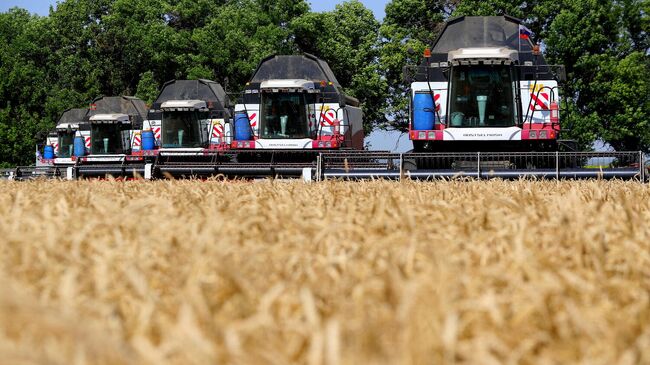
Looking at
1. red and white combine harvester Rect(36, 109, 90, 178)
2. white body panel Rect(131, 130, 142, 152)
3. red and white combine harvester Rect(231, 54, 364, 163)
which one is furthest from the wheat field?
red and white combine harvester Rect(36, 109, 90, 178)

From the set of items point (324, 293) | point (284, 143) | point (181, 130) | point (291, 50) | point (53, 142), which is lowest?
point (324, 293)

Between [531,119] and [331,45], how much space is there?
35.6 metres

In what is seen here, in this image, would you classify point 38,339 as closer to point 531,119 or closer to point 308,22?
point 531,119

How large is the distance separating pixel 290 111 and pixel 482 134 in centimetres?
717

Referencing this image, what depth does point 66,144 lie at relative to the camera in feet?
122

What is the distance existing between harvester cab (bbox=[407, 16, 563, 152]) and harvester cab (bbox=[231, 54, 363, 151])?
A: 536 centimetres

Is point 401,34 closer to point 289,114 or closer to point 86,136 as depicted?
point 86,136

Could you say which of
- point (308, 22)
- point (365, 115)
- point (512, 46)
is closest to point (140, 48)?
point (308, 22)

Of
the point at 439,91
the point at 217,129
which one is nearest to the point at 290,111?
the point at 217,129

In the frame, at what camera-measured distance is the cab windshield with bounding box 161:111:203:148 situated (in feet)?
87.6

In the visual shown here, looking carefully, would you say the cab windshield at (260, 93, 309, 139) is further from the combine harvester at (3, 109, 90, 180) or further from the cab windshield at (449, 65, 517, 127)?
the combine harvester at (3, 109, 90, 180)

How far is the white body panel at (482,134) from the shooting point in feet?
51.2

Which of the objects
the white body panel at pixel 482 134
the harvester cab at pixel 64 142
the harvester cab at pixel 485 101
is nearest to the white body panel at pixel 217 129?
the harvester cab at pixel 64 142

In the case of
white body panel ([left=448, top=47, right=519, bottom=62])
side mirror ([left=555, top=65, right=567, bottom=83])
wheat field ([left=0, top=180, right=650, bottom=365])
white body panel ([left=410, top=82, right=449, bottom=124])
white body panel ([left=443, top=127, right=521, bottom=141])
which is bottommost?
wheat field ([left=0, top=180, right=650, bottom=365])
